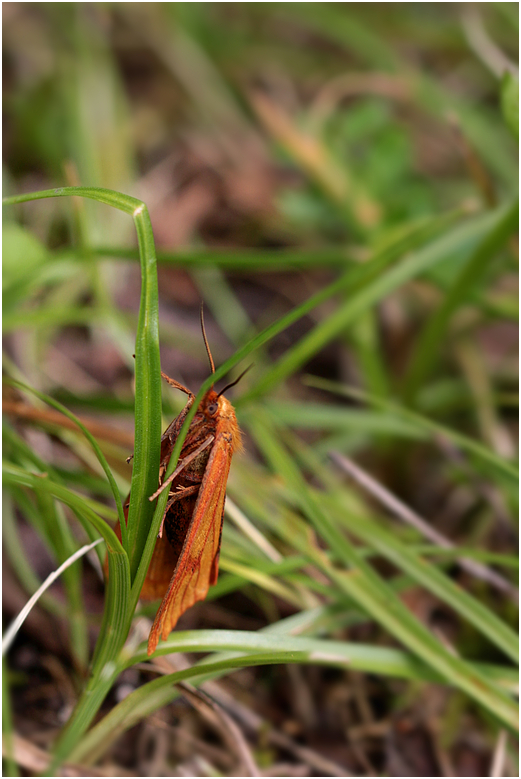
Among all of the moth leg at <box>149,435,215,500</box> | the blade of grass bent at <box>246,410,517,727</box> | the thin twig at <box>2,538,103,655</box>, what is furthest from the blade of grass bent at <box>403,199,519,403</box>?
the thin twig at <box>2,538,103,655</box>

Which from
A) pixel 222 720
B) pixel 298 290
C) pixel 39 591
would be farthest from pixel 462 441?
pixel 298 290

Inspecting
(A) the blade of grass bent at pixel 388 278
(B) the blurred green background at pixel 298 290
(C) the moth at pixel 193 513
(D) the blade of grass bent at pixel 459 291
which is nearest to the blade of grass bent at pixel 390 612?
(B) the blurred green background at pixel 298 290

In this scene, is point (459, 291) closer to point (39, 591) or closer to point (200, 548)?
point (200, 548)

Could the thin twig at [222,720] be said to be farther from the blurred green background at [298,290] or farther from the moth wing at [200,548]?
the moth wing at [200,548]

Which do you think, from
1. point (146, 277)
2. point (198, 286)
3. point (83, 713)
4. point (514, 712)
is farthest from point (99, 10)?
point (514, 712)

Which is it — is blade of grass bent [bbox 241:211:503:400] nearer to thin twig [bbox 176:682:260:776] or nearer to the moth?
the moth

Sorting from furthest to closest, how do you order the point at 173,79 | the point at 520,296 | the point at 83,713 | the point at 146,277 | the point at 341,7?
the point at 341,7 → the point at 173,79 → the point at 520,296 → the point at 83,713 → the point at 146,277

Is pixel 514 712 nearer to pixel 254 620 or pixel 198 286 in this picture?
pixel 254 620
